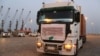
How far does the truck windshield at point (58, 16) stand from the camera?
13.0 meters

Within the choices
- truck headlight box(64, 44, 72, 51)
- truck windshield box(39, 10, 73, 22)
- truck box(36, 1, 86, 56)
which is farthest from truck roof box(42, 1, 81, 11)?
truck headlight box(64, 44, 72, 51)

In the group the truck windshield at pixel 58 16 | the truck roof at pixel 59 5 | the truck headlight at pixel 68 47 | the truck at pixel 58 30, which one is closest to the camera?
the truck headlight at pixel 68 47

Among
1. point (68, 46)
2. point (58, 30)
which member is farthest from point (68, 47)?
point (58, 30)

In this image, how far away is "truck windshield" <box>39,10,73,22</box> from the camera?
13.0 m

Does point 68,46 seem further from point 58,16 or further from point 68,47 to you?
point 58,16

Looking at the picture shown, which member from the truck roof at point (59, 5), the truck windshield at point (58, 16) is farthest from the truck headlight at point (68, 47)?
the truck roof at point (59, 5)

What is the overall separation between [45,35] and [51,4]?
230 cm

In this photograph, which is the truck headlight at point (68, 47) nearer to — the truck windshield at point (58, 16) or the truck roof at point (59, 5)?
the truck windshield at point (58, 16)

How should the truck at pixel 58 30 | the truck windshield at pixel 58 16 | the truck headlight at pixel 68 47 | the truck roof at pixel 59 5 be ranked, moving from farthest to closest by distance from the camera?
the truck roof at pixel 59 5
the truck windshield at pixel 58 16
the truck at pixel 58 30
the truck headlight at pixel 68 47

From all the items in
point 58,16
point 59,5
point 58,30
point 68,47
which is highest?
point 59,5

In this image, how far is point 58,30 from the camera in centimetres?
1312

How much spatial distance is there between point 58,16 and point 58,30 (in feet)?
2.96

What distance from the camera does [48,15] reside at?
13672mm

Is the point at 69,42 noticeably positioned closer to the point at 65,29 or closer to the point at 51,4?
the point at 65,29
